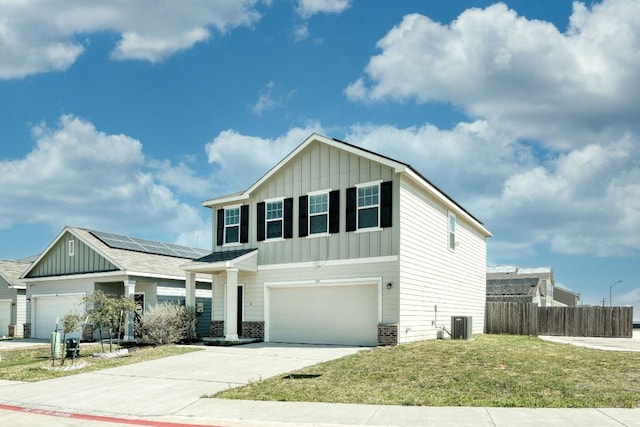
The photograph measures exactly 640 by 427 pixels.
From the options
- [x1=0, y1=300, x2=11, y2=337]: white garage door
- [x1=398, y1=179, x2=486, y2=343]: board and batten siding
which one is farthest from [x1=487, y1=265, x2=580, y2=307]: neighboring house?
[x1=0, y1=300, x2=11, y2=337]: white garage door

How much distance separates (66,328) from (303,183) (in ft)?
31.8

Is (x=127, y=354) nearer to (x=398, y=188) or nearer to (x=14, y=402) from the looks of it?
(x=14, y=402)

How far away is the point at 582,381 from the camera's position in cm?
1243

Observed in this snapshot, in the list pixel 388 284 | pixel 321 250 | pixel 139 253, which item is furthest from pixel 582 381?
pixel 139 253

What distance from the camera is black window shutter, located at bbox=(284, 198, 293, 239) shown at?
23.0 meters

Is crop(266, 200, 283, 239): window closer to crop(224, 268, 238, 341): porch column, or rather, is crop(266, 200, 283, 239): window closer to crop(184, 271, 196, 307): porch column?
crop(224, 268, 238, 341): porch column

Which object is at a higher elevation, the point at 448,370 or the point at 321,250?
the point at 321,250

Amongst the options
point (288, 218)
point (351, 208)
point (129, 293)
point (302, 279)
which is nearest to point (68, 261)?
point (129, 293)

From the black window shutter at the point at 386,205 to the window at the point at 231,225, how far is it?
7.14 meters

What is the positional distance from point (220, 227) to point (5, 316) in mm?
19800

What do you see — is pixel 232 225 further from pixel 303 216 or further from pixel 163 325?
pixel 163 325

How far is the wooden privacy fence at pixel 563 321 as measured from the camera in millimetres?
30219

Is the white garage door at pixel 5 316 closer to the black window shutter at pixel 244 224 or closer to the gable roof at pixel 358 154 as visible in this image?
the gable roof at pixel 358 154

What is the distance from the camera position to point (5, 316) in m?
36.9
